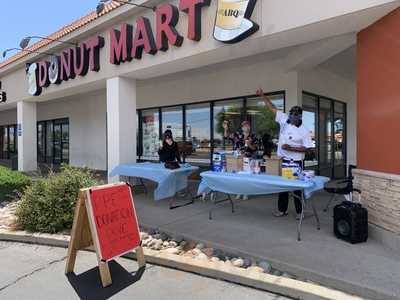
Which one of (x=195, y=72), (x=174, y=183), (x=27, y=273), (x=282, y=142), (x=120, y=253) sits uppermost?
(x=195, y=72)

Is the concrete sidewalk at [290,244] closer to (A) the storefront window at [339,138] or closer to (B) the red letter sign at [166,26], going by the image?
(B) the red letter sign at [166,26]

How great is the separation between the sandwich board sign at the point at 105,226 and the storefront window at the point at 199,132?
6728 mm

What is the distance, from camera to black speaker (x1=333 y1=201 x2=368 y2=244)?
457 centimetres

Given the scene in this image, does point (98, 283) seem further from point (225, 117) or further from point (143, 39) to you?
point (225, 117)

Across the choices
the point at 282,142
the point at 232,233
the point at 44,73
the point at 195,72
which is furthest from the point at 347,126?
the point at 44,73

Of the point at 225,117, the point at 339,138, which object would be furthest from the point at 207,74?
the point at 339,138

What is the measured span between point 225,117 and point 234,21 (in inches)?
187

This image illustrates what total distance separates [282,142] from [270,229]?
4.45 ft

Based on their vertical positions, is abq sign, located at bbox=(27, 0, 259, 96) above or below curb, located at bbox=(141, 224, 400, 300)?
above

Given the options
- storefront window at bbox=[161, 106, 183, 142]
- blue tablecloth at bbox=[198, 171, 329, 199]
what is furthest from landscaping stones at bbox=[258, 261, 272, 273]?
storefront window at bbox=[161, 106, 183, 142]

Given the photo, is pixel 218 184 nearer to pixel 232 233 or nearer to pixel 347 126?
pixel 232 233

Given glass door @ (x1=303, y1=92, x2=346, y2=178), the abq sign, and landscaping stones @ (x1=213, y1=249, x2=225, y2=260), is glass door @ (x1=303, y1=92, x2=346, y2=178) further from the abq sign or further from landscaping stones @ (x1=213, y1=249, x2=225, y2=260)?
landscaping stones @ (x1=213, y1=249, x2=225, y2=260)

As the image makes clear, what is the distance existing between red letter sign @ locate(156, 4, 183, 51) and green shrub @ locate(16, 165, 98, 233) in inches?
118

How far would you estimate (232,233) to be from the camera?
5211mm
